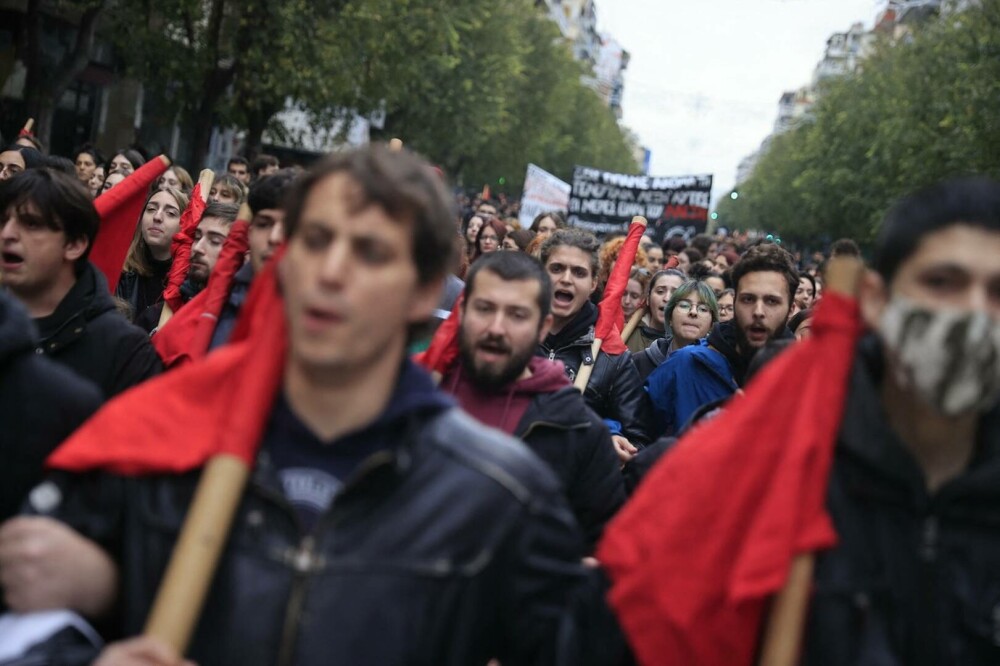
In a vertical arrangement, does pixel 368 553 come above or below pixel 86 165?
below

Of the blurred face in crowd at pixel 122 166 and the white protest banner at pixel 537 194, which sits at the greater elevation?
the white protest banner at pixel 537 194

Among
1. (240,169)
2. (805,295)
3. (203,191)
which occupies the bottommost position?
(805,295)

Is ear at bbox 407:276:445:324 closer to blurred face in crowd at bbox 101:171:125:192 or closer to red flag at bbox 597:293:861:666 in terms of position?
red flag at bbox 597:293:861:666

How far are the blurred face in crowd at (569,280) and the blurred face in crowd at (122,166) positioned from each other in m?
5.78

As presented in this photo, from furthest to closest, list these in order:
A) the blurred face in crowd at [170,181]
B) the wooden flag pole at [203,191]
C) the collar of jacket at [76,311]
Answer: the blurred face in crowd at [170,181]
the wooden flag pole at [203,191]
the collar of jacket at [76,311]

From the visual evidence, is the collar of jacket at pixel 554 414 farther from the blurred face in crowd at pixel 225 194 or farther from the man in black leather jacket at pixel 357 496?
the blurred face in crowd at pixel 225 194

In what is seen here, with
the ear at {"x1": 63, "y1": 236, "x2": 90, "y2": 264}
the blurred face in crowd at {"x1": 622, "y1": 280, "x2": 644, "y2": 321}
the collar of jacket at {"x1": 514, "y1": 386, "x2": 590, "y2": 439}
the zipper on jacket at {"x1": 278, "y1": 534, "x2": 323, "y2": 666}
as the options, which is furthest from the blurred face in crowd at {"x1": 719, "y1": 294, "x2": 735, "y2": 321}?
the zipper on jacket at {"x1": 278, "y1": 534, "x2": 323, "y2": 666}

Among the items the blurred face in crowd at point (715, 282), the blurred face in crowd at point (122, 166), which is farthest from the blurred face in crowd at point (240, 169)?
the blurred face in crowd at point (715, 282)

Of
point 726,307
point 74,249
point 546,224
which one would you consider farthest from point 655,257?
point 74,249

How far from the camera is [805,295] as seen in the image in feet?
34.0

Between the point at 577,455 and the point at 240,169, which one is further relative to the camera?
the point at 240,169

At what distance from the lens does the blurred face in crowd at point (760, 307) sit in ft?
19.7

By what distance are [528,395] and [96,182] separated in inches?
323

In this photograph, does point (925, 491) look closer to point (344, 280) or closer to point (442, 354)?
point (344, 280)
